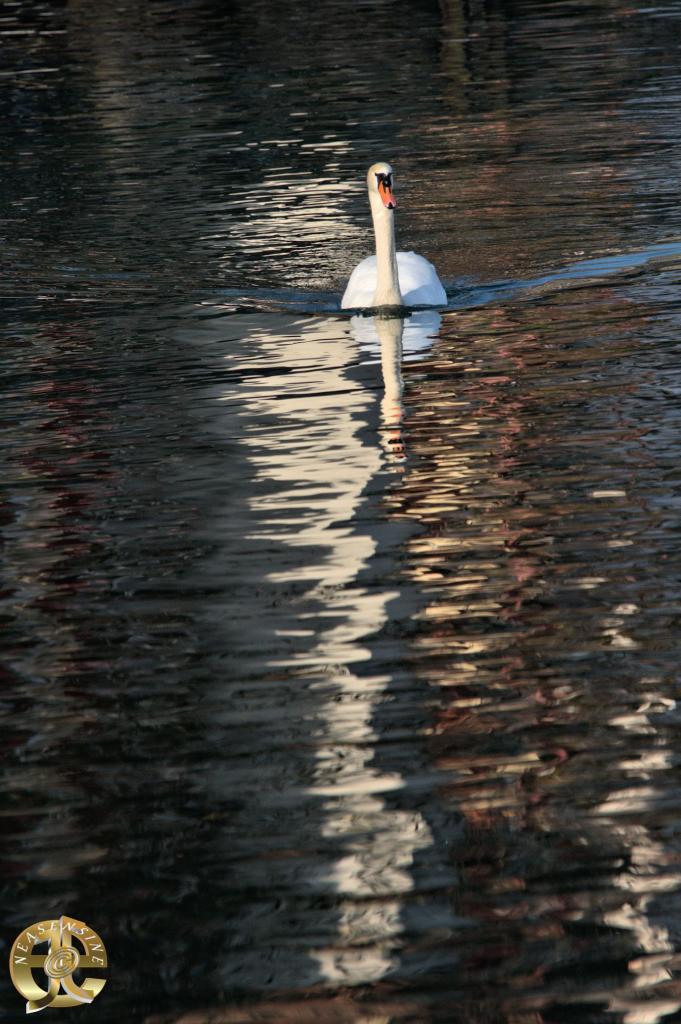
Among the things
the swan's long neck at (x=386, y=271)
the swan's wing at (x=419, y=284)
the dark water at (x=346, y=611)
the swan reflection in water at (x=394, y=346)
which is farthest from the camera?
the swan's wing at (x=419, y=284)

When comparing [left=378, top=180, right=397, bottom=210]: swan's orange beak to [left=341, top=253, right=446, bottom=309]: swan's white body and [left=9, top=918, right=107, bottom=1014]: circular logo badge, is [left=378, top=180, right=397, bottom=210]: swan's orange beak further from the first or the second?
[left=9, top=918, right=107, bottom=1014]: circular logo badge

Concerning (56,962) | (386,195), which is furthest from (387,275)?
(56,962)

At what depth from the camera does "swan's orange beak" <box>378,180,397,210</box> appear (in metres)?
16.3

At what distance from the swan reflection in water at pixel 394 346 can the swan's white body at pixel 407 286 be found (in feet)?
0.41

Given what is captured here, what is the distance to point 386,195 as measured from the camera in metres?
16.4

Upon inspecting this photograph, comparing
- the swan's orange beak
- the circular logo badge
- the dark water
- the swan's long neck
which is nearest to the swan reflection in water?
the dark water

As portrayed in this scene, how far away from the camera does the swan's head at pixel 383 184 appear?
16.3 metres

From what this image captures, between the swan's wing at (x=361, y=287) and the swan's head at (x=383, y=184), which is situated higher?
the swan's head at (x=383, y=184)

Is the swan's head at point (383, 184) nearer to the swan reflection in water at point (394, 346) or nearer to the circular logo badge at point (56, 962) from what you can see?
the swan reflection in water at point (394, 346)

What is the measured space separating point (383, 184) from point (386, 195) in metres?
0.15

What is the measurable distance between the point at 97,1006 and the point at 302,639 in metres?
2.73

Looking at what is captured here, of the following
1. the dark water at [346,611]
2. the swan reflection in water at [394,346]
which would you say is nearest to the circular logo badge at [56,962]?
the dark water at [346,611]

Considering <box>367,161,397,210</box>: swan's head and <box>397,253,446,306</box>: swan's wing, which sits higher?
<box>367,161,397,210</box>: swan's head

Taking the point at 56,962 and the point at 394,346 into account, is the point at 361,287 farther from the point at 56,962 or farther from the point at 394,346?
the point at 56,962
